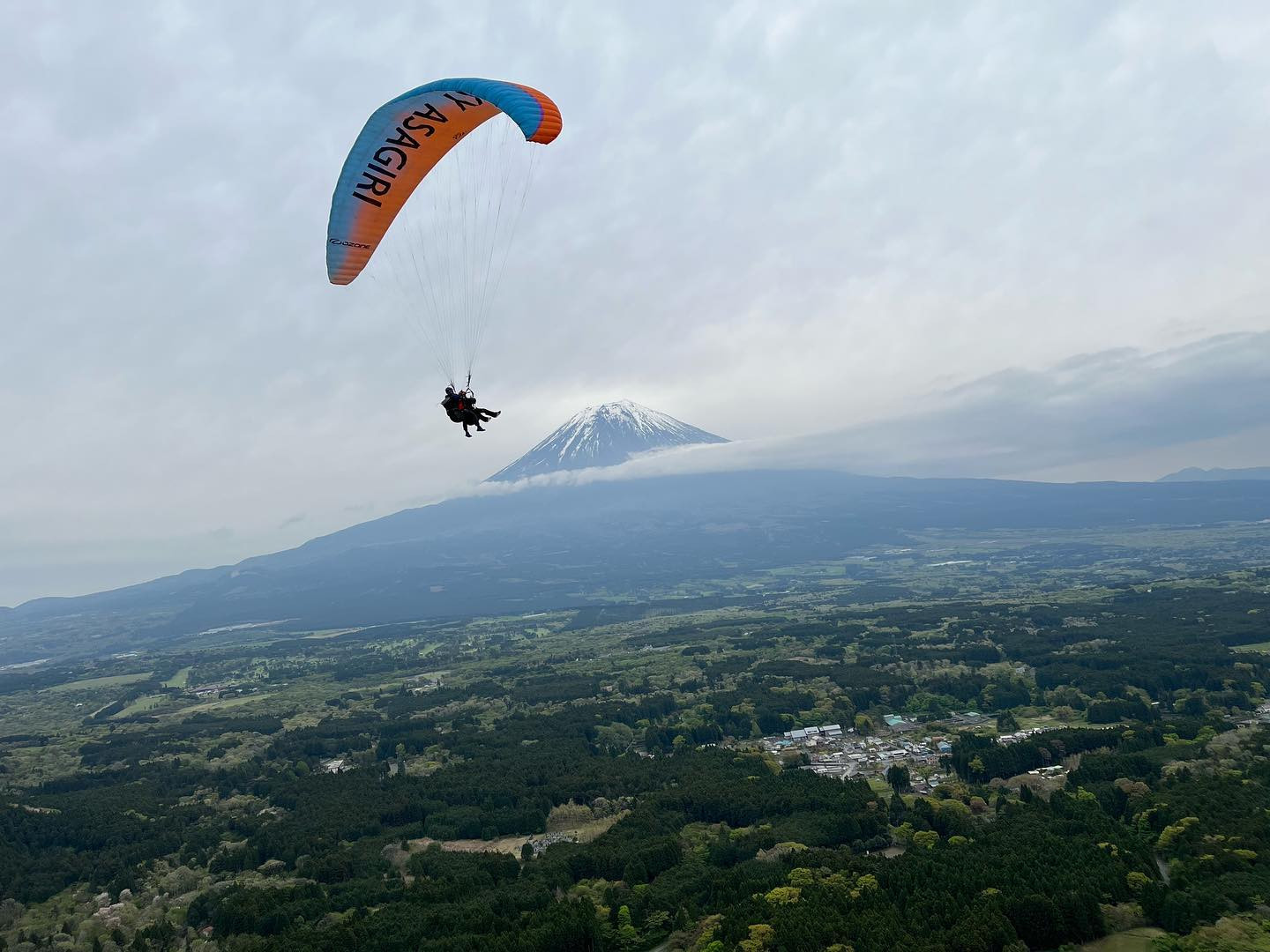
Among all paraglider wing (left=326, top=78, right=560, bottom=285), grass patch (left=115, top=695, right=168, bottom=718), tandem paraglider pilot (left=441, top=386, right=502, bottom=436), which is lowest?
grass patch (left=115, top=695, right=168, bottom=718)

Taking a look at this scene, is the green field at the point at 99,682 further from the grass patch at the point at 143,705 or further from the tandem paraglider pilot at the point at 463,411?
the tandem paraglider pilot at the point at 463,411

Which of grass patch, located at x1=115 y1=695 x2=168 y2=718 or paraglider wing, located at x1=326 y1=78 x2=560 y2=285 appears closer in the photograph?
paraglider wing, located at x1=326 y1=78 x2=560 y2=285

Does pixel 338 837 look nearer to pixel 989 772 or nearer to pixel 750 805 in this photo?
pixel 750 805

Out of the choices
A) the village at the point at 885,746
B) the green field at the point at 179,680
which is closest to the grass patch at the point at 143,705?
the green field at the point at 179,680

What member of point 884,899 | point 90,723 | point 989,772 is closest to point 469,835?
point 884,899

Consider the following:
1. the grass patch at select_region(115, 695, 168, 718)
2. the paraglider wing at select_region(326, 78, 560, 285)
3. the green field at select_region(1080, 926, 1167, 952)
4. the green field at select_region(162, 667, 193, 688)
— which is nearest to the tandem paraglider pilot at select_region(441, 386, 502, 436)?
the paraglider wing at select_region(326, 78, 560, 285)

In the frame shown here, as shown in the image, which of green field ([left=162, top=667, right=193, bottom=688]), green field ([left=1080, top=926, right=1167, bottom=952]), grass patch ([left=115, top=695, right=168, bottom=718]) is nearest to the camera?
green field ([left=1080, top=926, right=1167, bottom=952])

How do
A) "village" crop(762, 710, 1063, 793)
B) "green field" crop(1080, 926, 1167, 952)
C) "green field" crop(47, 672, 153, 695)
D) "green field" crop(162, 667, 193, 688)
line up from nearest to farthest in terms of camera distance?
"green field" crop(1080, 926, 1167, 952), "village" crop(762, 710, 1063, 793), "green field" crop(162, 667, 193, 688), "green field" crop(47, 672, 153, 695)

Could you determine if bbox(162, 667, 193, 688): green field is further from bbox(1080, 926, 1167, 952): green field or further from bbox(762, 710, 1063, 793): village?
bbox(1080, 926, 1167, 952): green field
